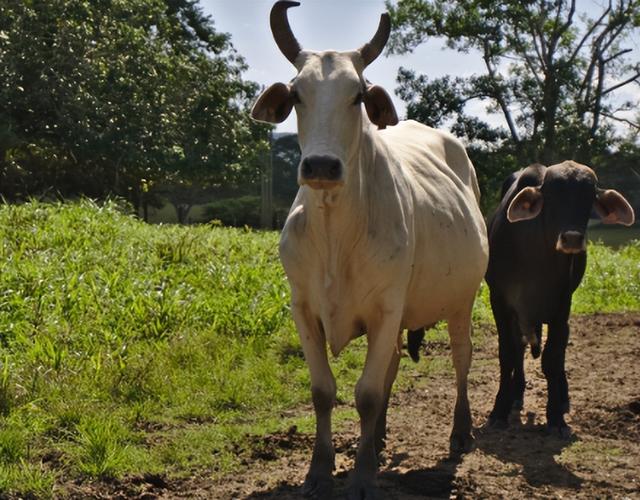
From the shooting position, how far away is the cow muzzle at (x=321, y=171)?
11.7 feet

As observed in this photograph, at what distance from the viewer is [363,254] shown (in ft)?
13.6

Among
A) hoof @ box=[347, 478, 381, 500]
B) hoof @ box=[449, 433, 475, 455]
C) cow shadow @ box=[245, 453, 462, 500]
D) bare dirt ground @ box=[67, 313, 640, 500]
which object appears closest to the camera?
hoof @ box=[347, 478, 381, 500]

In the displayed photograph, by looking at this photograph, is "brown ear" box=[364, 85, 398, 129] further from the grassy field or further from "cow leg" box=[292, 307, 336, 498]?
the grassy field

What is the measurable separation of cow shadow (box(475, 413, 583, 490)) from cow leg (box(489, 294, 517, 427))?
0.30 feet

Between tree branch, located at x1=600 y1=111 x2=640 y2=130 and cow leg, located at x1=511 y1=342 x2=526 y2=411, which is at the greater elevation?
tree branch, located at x1=600 y1=111 x2=640 y2=130

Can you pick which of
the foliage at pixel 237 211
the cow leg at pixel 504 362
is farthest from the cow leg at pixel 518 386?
the foliage at pixel 237 211

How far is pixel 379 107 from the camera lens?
416cm

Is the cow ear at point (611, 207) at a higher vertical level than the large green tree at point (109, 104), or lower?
lower

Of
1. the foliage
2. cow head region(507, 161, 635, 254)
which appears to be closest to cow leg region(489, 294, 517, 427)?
cow head region(507, 161, 635, 254)

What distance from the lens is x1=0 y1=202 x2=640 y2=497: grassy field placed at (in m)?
4.60

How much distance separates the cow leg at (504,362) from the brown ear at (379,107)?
2.21 metres

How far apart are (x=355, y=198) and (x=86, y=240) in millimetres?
5950

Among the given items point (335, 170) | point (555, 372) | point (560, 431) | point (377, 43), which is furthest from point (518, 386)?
point (335, 170)

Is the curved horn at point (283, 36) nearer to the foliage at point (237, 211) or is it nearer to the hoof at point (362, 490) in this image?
the hoof at point (362, 490)
